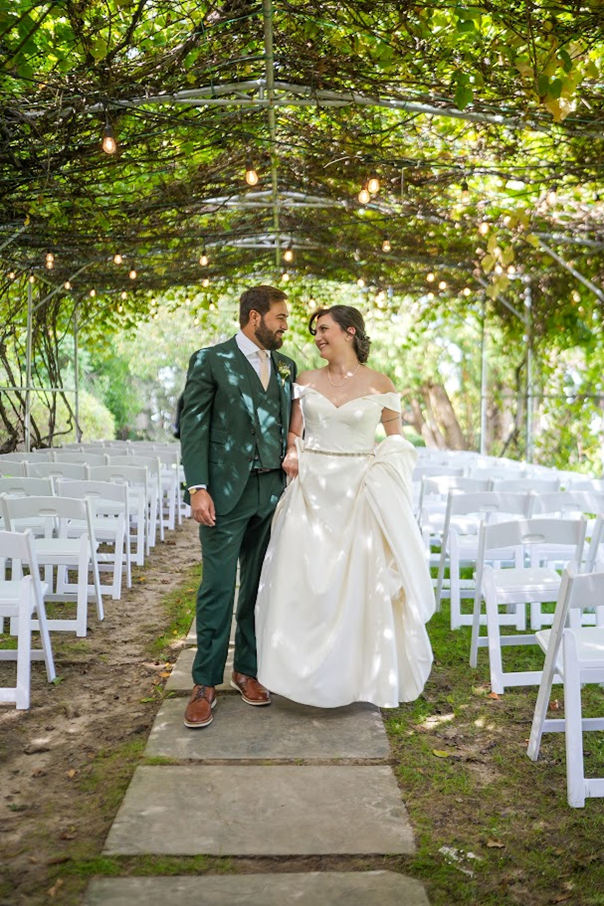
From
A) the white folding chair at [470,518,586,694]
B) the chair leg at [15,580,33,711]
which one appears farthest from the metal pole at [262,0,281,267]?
the chair leg at [15,580,33,711]

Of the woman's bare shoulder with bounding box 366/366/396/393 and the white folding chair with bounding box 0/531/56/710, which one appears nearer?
the white folding chair with bounding box 0/531/56/710

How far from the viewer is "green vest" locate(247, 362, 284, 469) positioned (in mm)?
3768

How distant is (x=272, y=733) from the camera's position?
362 cm

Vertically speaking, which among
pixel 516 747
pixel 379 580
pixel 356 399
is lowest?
pixel 516 747

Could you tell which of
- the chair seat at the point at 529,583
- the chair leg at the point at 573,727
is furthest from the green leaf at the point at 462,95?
the chair leg at the point at 573,727

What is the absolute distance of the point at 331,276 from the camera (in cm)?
1498

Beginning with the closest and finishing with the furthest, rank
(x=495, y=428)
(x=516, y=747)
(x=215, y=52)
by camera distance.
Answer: (x=516, y=747) < (x=215, y=52) < (x=495, y=428)

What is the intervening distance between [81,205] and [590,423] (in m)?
6.83

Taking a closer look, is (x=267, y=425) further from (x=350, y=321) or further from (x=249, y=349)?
(x=350, y=321)

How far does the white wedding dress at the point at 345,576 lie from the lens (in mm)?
3824

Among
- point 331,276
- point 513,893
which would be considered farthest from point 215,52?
point 331,276

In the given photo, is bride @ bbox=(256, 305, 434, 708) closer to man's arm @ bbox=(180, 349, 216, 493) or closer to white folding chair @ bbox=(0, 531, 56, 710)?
man's arm @ bbox=(180, 349, 216, 493)

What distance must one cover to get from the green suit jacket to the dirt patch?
42.4 inches

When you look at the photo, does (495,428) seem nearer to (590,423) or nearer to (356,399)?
(590,423)
